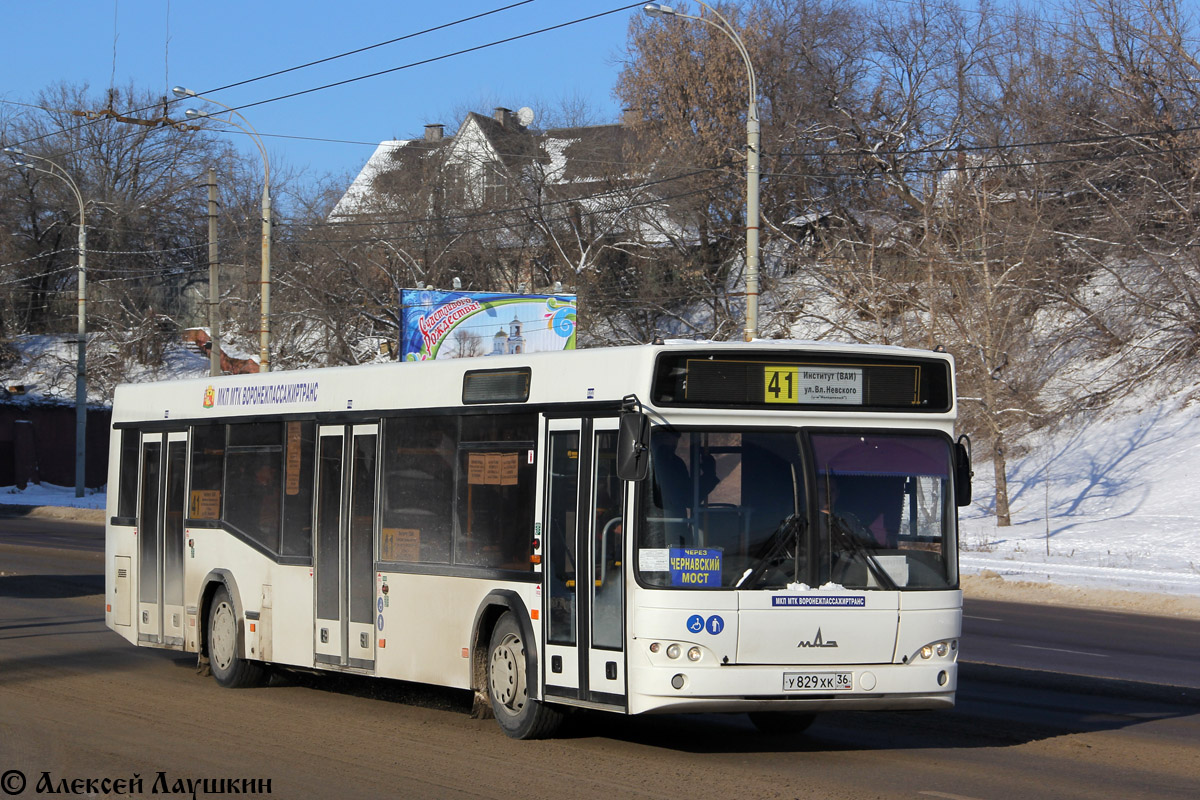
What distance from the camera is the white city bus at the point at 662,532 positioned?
802cm

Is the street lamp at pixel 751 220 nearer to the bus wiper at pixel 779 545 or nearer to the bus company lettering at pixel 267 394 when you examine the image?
the bus company lettering at pixel 267 394

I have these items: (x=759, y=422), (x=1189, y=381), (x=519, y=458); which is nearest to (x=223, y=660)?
(x=519, y=458)

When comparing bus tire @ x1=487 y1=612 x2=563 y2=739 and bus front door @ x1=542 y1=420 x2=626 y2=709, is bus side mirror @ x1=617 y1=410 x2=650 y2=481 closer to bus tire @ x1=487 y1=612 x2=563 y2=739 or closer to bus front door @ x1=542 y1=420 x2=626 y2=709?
bus front door @ x1=542 y1=420 x2=626 y2=709

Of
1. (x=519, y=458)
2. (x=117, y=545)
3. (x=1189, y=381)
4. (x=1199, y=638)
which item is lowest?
(x=1199, y=638)

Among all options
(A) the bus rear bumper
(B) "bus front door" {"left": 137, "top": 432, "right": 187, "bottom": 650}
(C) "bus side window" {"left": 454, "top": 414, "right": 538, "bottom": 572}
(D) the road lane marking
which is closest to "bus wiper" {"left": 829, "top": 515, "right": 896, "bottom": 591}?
(A) the bus rear bumper

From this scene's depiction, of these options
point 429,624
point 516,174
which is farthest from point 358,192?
point 429,624

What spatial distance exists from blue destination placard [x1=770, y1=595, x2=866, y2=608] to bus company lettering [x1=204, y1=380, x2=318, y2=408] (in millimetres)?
4884

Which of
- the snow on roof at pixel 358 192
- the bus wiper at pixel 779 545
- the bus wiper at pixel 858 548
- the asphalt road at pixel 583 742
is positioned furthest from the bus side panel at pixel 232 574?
the snow on roof at pixel 358 192

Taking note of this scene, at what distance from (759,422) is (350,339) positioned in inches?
1947

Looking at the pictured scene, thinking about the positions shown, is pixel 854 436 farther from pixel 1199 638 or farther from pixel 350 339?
pixel 350 339

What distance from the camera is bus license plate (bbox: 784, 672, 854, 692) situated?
26.3 feet

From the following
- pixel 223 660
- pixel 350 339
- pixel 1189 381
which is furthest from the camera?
pixel 350 339

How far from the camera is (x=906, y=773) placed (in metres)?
7.78

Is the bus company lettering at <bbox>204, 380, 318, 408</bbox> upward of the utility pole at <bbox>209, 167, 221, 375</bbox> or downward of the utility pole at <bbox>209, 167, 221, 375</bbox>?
downward
